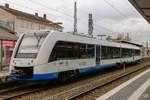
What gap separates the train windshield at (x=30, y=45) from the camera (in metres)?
14.4

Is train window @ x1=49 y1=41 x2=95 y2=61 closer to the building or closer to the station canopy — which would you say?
the station canopy

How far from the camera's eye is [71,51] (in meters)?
16.6

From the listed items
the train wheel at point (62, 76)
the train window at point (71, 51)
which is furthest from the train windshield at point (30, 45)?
the train wheel at point (62, 76)

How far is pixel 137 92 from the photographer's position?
542 inches

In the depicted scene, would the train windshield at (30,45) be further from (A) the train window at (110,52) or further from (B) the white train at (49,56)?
(A) the train window at (110,52)

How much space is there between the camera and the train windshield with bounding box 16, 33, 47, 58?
47.3 ft

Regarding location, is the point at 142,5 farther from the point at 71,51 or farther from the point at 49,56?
the point at 71,51

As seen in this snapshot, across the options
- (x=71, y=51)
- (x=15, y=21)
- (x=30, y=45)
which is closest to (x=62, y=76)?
(x=71, y=51)

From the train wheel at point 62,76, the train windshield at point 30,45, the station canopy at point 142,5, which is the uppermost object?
the station canopy at point 142,5

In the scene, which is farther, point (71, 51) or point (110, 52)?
→ point (110, 52)

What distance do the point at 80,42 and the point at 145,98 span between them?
6.75 metres

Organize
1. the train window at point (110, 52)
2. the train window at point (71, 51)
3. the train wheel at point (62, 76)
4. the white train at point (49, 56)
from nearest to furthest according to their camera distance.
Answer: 1. the white train at point (49, 56)
2. the train window at point (71, 51)
3. the train wheel at point (62, 76)
4. the train window at point (110, 52)

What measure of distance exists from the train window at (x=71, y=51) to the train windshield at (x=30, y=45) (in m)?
0.76

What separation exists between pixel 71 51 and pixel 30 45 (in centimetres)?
263
